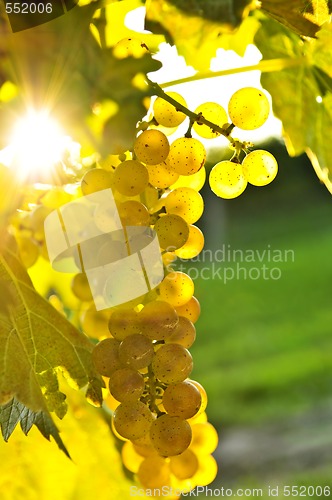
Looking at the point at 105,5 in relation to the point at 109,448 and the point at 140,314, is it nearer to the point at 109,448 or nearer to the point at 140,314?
the point at 140,314

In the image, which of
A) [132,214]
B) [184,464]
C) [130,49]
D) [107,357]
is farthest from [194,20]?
[184,464]

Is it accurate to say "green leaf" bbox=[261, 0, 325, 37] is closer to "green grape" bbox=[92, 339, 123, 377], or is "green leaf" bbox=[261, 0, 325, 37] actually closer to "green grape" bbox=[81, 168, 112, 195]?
"green grape" bbox=[81, 168, 112, 195]

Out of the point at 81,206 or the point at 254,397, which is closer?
the point at 81,206

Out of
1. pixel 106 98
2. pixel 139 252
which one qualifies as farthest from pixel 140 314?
pixel 106 98

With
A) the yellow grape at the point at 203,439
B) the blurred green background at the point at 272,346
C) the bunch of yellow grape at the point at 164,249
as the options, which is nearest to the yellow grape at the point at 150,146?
the bunch of yellow grape at the point at 164,249

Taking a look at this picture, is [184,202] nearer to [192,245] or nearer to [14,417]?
[192,245]

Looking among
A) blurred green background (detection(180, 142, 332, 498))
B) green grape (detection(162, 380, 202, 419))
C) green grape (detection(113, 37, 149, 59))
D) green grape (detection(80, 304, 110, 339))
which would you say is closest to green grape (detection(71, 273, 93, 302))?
green grape (detection(80, 304, 110, 339))
